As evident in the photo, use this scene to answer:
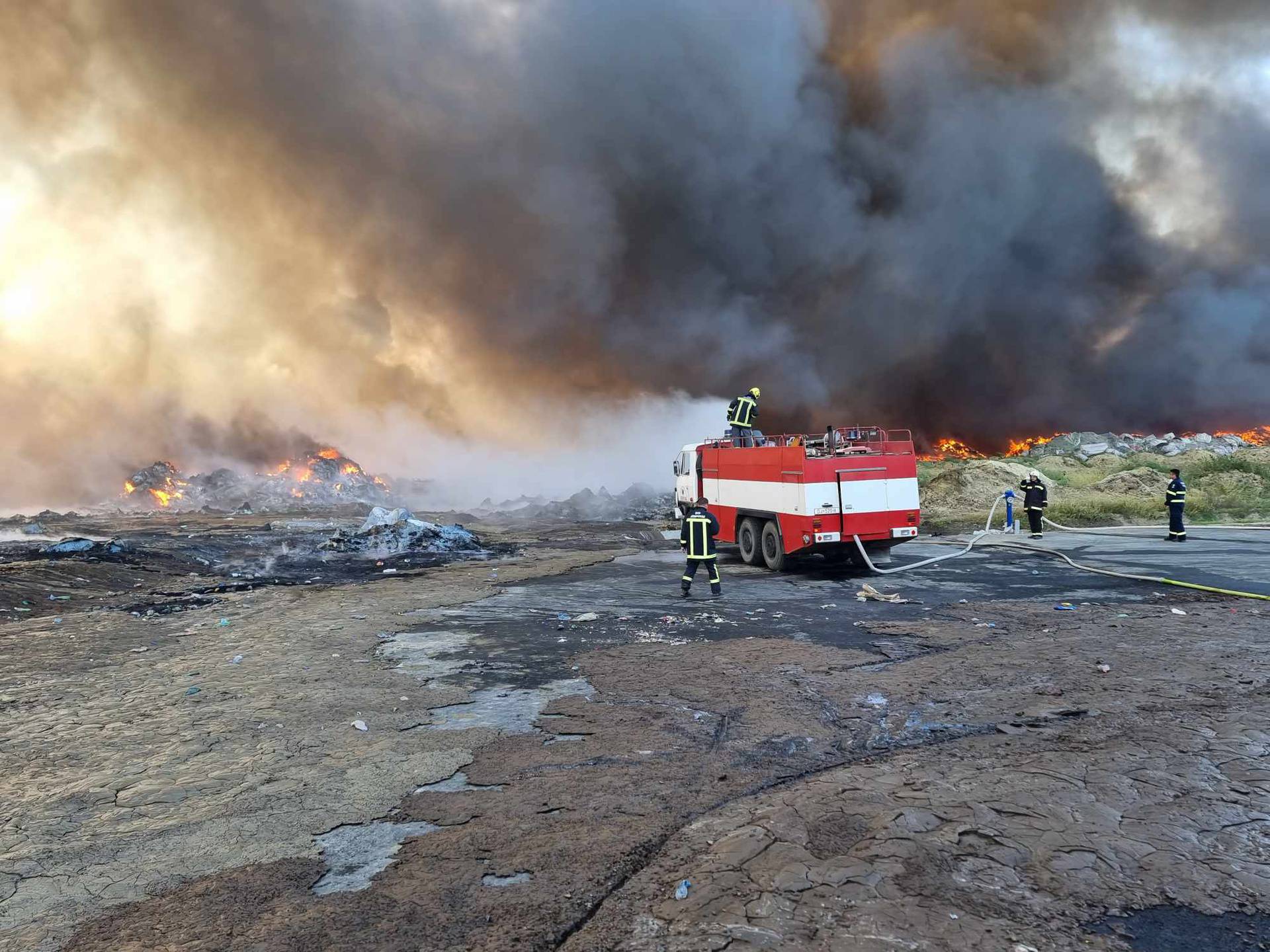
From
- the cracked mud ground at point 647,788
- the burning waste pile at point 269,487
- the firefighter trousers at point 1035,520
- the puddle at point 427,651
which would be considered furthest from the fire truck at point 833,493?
the burning waste pile at point 269,487

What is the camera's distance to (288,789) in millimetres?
4090

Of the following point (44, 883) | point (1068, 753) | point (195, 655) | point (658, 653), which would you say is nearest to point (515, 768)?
point (44, 883)

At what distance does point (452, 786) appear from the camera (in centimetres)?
407

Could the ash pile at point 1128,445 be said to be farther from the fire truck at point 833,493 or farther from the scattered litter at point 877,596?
the scattered litter at point 877,596

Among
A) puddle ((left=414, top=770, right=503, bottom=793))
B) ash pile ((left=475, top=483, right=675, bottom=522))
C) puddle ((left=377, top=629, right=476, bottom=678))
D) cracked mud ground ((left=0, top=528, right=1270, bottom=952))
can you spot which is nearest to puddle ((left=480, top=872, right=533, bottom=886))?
cracked mud ground ((left=0, top=528, right=1270, bottom=952))

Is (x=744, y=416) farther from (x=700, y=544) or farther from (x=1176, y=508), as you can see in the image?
(x=1176, y=508)

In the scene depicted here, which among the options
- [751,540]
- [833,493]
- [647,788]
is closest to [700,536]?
[833,493]

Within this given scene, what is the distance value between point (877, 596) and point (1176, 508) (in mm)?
9486

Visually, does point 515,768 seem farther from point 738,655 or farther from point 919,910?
point 738,655

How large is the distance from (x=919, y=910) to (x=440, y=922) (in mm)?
1879

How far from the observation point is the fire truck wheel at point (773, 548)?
12.5 m

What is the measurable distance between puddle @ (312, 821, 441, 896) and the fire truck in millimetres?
8961

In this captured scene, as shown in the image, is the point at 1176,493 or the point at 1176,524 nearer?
the point at 1176,493

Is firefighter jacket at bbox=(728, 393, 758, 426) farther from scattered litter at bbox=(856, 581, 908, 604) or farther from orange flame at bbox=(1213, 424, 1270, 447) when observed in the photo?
orange flame at bbox=(1213, 424, 1270, 447)
